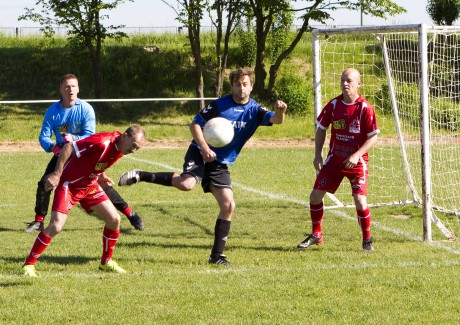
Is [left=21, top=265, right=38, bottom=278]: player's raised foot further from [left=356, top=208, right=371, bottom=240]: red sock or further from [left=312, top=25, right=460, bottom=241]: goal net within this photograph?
[left=312, top=25, right=460, bottom=241]: goal net

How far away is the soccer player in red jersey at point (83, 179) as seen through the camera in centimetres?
732

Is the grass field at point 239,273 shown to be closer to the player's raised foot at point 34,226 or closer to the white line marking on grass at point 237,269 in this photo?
the white line marking on grass at point 237,269

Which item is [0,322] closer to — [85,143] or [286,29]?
[85,143]

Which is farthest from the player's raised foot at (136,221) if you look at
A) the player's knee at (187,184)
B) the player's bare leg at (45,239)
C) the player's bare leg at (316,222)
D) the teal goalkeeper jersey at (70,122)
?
the player's bare leg at (45,239)

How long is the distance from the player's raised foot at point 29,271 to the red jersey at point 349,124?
3.45 m

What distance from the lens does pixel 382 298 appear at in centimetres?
667

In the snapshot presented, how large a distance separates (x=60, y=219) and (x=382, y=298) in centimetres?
289

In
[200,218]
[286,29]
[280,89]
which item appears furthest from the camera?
[286,29]

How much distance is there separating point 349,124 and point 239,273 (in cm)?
226

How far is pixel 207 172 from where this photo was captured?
27.5 feet

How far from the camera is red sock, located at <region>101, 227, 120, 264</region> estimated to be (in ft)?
25.7

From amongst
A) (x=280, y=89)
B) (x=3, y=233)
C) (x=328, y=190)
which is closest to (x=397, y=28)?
(x=328, y=190)

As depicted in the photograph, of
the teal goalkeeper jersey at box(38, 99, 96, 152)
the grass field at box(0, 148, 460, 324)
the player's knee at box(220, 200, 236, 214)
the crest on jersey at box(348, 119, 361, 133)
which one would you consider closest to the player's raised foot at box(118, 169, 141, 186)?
the grass field at box(0, 148, 460, 324)

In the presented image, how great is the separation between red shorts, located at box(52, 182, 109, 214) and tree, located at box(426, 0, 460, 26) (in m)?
36.5
